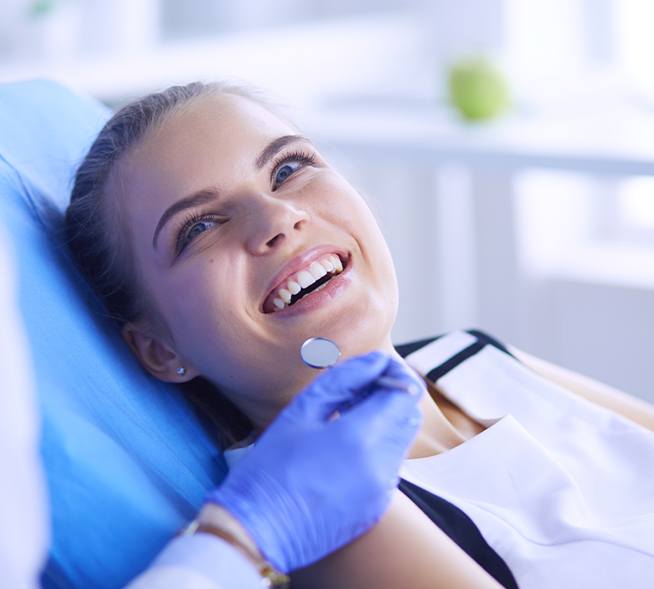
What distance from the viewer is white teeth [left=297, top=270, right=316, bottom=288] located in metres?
1.21

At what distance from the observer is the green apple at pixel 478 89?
235cm

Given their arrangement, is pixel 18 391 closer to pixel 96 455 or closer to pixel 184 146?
pixel 96 455

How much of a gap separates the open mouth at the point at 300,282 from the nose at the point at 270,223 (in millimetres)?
41

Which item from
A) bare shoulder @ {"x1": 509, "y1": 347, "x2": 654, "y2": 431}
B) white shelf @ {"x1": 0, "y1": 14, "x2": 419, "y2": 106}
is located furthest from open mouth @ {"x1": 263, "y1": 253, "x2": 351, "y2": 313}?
white shelf @ {"x1": 0, "y1": 14, "x2": 419, "y2": 106}

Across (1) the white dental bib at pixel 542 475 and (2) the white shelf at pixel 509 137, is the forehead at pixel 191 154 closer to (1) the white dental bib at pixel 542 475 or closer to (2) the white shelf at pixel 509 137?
(1) the white dental bib at pixel 542 475

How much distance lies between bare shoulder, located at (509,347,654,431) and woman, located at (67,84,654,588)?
15cm

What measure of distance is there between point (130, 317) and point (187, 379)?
Answer: 0.11 meters

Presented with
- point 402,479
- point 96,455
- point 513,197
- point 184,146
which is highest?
point 184,146

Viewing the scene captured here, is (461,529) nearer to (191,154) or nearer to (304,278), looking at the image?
(304,278)

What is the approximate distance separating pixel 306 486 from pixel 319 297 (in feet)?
0.99

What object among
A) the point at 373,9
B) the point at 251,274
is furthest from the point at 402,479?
the point at 373,9

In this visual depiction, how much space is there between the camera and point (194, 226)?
4.12 ft

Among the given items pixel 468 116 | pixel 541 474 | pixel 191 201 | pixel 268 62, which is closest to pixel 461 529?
pixel 541 474

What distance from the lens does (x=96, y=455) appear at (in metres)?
1.09
